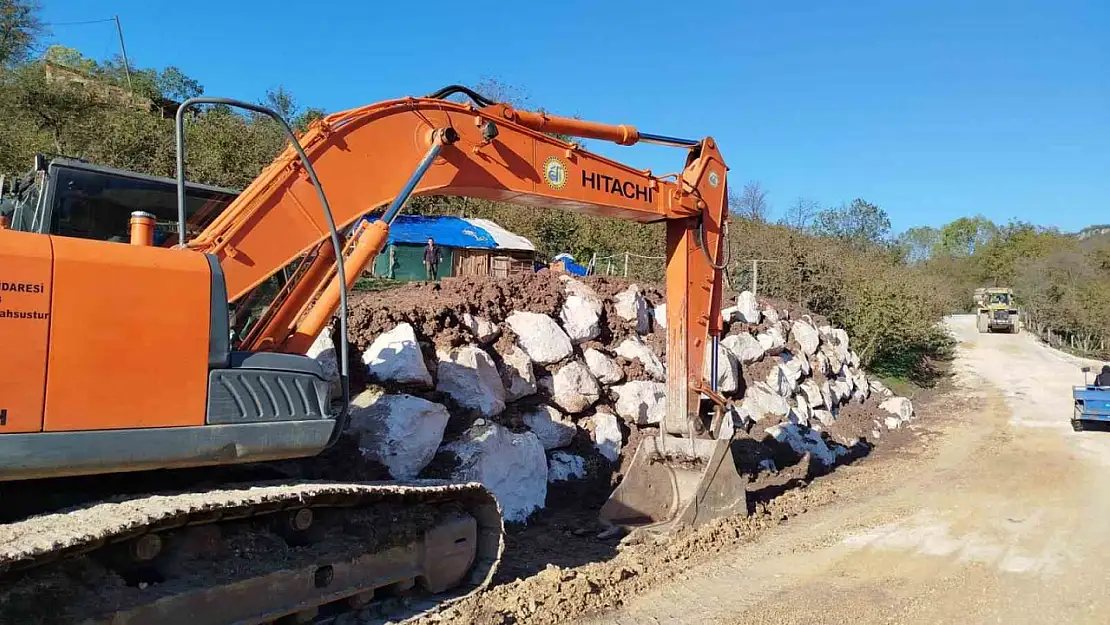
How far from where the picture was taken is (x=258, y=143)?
64.3 feet

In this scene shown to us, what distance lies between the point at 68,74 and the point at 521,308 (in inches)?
917

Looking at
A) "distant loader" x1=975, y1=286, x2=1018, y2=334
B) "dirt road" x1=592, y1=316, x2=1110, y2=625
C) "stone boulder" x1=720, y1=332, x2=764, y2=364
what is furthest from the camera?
"distant loader" x1=975, y1=286, x2=1018, y2=334

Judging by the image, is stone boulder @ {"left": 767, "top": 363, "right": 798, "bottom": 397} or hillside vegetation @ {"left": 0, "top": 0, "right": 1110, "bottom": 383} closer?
stone boulder @ {"left": 767, "top": 363, "right": 798, "bottom": 397}

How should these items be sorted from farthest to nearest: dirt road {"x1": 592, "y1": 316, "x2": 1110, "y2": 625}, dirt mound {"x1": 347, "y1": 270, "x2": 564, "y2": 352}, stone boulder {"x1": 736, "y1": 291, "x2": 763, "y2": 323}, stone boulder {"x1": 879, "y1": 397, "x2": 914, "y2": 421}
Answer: stone boulder {"x1": 879, "y1": 397, "x2": 914, "y2": 421} < stone boulder {"x1": 736, "y1": 291, "x2": 763, "y2": 323} < dirt mound {"x1": 347, "y1": 270, "x2": 564, "y2": 352} < dirt road {"x1": 592, "y1": 316, "x2": 1110, "y2": 625}

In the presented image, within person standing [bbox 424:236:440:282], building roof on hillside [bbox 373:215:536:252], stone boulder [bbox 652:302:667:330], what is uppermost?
building roof on hillside [bbox 373:215:536:252]

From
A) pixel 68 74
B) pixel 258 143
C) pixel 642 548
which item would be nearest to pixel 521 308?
pixel 642 548

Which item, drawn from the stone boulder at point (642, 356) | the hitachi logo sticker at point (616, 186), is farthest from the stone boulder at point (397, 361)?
the stone boulder at point (642, 356)

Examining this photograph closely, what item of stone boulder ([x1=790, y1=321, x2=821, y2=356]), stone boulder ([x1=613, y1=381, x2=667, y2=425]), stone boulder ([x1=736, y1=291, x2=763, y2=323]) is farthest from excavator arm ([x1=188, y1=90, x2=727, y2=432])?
stone boulder ([x1=790, y1=321, x2=821, y2=356])

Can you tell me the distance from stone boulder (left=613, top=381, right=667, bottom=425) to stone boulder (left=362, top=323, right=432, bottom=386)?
9.60ft

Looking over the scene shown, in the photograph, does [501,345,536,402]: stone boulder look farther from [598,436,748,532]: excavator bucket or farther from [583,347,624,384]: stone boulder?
[598,436,748,532]: excavator bucket

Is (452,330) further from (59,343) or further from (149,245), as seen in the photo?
(59,343)

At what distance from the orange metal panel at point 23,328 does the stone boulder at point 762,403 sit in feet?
32.8

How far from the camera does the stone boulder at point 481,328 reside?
8836 mm

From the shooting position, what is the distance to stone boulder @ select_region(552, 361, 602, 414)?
907 centimetres
